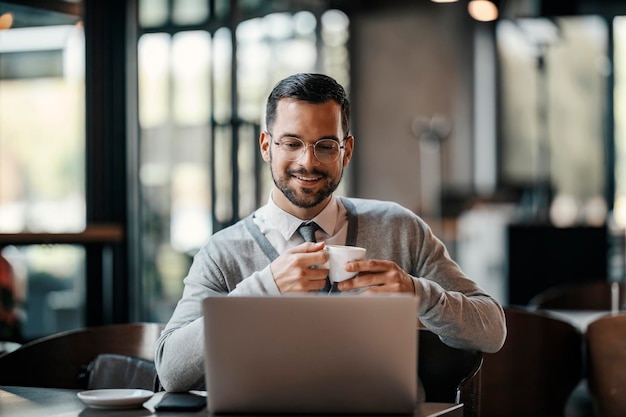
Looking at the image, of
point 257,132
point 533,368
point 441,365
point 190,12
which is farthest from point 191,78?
point 441,365

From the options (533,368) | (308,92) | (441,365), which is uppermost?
(308,92)

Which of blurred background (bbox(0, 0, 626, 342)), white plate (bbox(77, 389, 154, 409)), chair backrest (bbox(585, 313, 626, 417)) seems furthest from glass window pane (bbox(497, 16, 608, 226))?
white plate (bbox(77, 389, 154, 409))

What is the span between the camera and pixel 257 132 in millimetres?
5879

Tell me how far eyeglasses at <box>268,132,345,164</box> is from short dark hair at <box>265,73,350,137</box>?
2.9 inches

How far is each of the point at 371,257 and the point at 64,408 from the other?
0.83m

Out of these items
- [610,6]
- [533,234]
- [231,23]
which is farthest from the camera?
[610,6]

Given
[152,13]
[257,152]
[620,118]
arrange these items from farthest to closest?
[620,118]
[257,152]
[152,13]

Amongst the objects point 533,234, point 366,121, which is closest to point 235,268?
point 533,234

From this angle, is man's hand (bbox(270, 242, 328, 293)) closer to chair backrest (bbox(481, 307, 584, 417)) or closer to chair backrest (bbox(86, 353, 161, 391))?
chair backrest (bbox(86, 353, 161, 391))

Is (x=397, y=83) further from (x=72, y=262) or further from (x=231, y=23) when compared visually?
(x=72, y=262)

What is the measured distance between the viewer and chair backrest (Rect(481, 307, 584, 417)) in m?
2.82

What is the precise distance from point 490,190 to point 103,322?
587 centimetres

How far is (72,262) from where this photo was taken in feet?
16.1

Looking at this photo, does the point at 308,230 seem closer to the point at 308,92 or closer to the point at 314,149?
the point at 314,149
